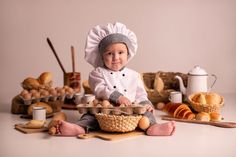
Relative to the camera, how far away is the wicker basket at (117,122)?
1612 mm

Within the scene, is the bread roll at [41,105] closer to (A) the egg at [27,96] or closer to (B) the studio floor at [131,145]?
(A) the egg at [27,96]

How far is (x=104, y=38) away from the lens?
1.78m

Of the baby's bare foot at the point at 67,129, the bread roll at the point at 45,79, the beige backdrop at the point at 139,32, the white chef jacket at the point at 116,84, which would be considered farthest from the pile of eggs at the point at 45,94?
the beige backdrop at the point at 139,32

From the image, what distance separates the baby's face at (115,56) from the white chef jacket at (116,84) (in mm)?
26

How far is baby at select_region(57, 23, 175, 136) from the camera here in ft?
5.70

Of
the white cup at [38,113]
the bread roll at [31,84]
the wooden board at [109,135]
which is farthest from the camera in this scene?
the bread roll at [31,84]

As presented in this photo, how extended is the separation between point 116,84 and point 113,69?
58mm

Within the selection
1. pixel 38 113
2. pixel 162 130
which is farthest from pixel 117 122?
pixel 38 113

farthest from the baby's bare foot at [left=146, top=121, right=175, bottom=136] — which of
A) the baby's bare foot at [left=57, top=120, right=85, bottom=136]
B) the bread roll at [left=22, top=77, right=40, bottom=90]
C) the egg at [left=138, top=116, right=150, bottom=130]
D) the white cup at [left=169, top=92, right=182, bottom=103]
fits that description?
the bread roll at [left=22, top=77, right=40, bottom=90]

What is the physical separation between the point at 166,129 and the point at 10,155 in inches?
20.5

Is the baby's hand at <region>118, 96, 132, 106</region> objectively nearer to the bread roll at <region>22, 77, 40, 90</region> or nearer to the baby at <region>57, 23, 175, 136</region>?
the baby at <region>57, 23, 175, 136</region>

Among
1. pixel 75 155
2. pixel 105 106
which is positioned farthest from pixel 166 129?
pixel 75 155

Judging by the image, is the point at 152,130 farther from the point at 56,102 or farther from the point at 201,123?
the point at 56,102

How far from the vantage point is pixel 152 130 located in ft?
5.46
